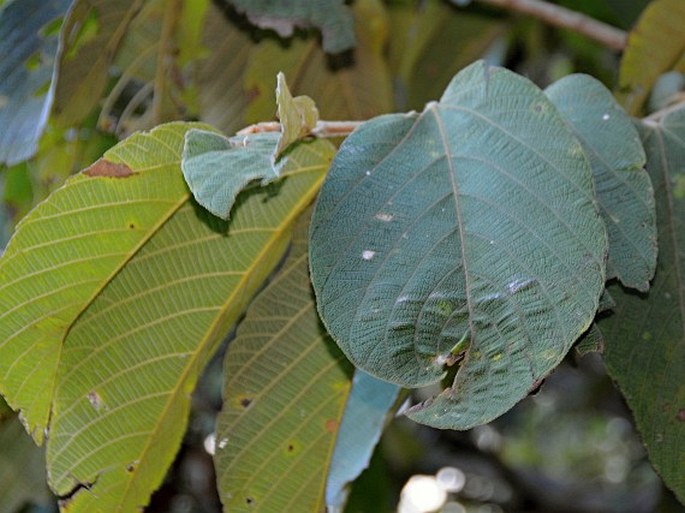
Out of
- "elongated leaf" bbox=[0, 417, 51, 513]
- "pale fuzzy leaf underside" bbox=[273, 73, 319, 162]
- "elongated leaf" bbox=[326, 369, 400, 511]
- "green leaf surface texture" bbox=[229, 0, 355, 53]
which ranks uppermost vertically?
"pale fuzzy leaf underside" bbox=[273, 73, 319, 162]

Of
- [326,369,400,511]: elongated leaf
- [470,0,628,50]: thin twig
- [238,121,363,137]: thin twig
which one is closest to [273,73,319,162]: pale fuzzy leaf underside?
Result: [238,121,363,137]: thin twig

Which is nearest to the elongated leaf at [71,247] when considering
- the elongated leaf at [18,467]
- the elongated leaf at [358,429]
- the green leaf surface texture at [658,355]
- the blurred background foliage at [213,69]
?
the blurred background foliage at [213,69]

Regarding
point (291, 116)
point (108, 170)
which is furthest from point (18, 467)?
point (291, 116)

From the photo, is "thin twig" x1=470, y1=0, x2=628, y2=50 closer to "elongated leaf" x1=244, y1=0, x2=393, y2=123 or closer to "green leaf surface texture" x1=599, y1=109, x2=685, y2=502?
"elongated leaf" x1=244, y1=0, x2=393, y2=123

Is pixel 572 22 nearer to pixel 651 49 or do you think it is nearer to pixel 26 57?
pixel 651 49

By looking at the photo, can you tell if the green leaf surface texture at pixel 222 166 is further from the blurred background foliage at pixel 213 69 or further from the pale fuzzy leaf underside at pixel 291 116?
the blurred background foliage at pixel 213 69

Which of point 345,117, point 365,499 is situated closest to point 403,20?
point 345,117

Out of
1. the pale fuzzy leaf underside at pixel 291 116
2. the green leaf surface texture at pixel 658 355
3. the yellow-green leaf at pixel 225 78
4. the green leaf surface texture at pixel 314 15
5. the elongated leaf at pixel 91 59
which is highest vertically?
the pale fuzzy leaf underside at pixel 291 116

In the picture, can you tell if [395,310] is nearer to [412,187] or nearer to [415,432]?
[412,187]
